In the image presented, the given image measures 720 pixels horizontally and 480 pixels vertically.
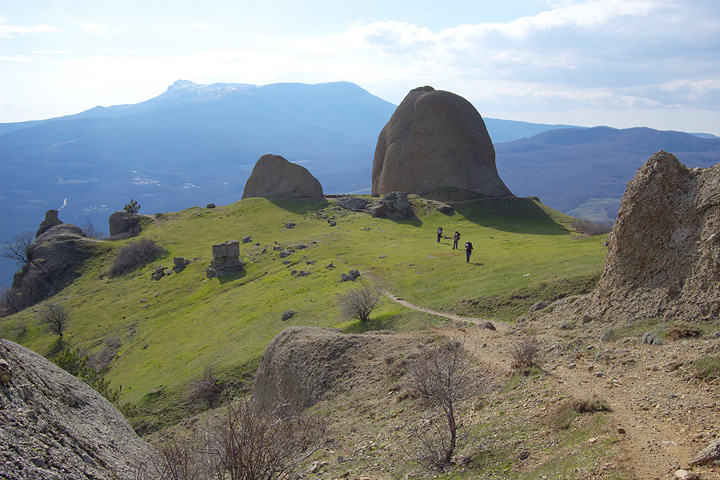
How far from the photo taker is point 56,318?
46000 millimetres

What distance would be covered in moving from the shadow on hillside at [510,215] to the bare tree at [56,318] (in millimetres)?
44877

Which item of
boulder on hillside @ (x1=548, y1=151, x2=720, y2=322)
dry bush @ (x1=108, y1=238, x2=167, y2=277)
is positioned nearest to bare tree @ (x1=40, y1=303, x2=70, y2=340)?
dry bush @ (x1=108, y1=238, x2=167, y2=277)

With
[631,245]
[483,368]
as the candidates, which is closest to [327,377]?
[483,368]

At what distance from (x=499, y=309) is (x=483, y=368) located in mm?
11531

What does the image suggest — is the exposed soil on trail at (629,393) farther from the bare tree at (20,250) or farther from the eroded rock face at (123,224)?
the bare tree at (20,250)

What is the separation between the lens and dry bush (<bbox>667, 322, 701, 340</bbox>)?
1205 centimetres

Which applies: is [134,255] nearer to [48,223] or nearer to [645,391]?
[48,223]

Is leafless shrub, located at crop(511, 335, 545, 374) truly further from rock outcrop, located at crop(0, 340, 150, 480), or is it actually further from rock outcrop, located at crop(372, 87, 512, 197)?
rock outcrop, located at crop(372, 87, 512, 197)

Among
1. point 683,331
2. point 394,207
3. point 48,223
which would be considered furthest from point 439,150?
point 683,331

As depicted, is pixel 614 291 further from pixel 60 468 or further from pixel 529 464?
pixel 60 468

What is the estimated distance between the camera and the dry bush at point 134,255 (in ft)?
191

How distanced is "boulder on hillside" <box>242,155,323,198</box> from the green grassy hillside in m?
3.22

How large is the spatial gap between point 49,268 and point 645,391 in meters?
67.3

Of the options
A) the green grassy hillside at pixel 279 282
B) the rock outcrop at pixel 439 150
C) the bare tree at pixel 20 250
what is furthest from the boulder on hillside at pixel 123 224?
the rock outcrop at pixel 439 150
